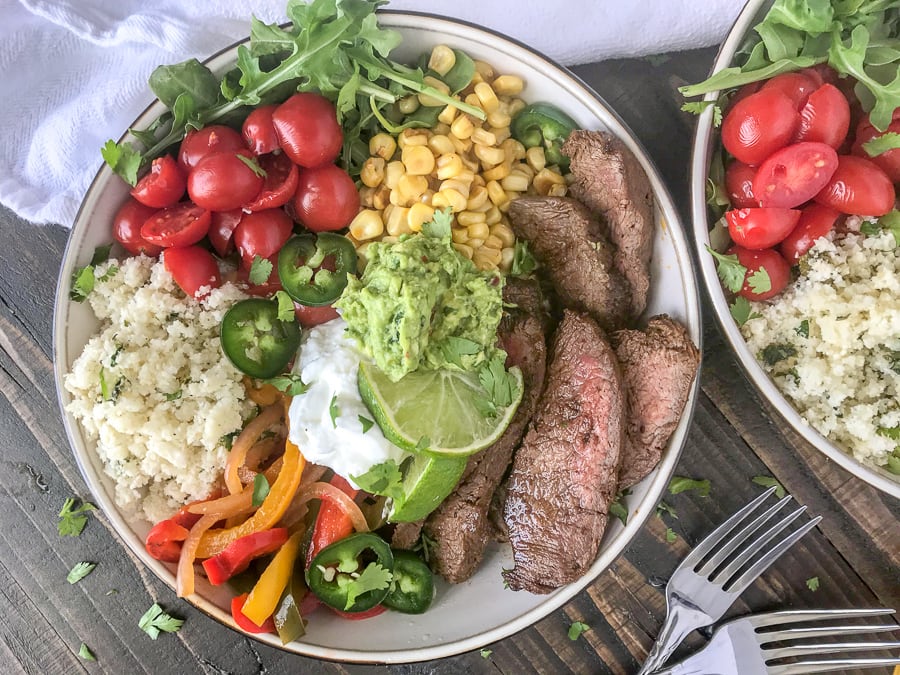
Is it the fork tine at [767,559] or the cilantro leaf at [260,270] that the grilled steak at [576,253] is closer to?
the cilantro leaf at [260,270]

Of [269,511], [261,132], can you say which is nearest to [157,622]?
[269,511]

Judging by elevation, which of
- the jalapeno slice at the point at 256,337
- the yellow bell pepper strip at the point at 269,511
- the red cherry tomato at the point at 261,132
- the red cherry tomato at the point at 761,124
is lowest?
the yellow bell pepper strip at the point at 269,511

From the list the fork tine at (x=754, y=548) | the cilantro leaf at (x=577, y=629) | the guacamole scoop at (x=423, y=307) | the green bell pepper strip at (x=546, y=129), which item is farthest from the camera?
the cilantro leaf at (x=577, y=629)

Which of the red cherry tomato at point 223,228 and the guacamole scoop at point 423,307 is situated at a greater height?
the red cherry tomato at point 223,228

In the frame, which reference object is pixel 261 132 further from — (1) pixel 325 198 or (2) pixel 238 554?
(2) pixel 238 554

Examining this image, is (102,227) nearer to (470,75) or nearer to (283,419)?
(283,419)

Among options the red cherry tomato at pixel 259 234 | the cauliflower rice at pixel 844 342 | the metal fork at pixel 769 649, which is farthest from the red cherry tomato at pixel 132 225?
the metal fork at pixel 769 649

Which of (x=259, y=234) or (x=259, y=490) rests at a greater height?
(x=259, y=234)
